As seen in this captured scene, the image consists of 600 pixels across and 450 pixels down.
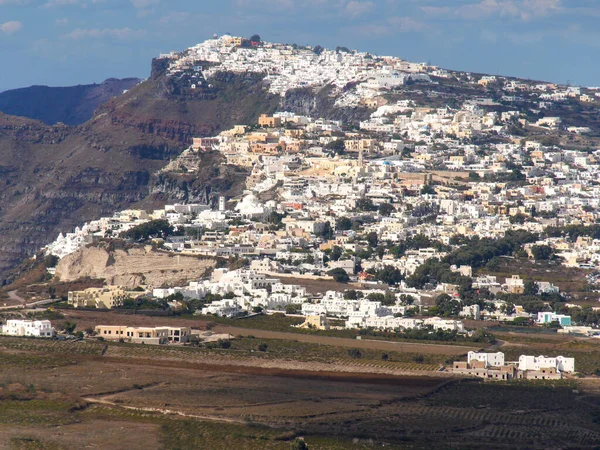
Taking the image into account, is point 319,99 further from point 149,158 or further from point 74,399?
point 74,399

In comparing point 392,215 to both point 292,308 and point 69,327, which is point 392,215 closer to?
point 292,308

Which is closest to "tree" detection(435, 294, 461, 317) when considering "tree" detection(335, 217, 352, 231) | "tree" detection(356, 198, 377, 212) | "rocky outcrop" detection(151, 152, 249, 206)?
"tree" detection(335, 217, 352, 231)

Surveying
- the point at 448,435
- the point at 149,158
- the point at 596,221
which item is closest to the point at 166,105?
the point at 149,158

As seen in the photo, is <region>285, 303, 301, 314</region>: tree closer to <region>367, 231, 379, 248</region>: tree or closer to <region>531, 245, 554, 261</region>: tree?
<region>367, 231, 379, 248</region>: tree

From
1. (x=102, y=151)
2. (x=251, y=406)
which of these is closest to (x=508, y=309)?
(x=251, y=406)

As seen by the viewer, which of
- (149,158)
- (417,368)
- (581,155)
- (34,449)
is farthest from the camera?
(149,158)

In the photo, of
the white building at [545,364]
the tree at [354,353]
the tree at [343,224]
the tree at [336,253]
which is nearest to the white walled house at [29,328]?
the tree at [354,353]
